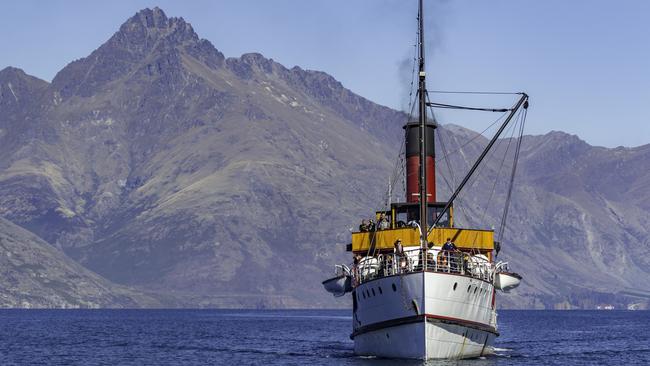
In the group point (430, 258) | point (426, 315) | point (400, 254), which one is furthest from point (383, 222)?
point (426, 315)

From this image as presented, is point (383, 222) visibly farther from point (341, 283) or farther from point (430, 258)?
point (430, 258)

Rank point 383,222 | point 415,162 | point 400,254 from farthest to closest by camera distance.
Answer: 1. point 383,222
2. point 415,162
3. point 400,254

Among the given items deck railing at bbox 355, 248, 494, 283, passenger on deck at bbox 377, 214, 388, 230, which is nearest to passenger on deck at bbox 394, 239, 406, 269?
deck railing at bbox 355, 248, 494, 283

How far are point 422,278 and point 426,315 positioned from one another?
266cm

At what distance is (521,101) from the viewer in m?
94.4

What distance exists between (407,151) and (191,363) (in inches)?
1135

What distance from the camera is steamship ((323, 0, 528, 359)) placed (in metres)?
82.3

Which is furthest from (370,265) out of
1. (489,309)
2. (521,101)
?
(521,101)

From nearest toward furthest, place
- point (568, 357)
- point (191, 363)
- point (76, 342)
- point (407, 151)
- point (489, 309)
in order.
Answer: point (489, 309) → point (407, 151) → point (191, 363) → point (568, 357) → point (76, 342)

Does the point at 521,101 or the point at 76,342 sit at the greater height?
the point at 521,101

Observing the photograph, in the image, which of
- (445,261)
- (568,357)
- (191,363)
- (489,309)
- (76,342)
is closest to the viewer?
(445,261)

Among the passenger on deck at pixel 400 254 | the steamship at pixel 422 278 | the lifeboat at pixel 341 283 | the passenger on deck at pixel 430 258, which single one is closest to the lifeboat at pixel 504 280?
the steamship at pixel 422 278

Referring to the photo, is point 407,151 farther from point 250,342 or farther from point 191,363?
point 250,342

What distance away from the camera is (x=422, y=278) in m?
81.5
